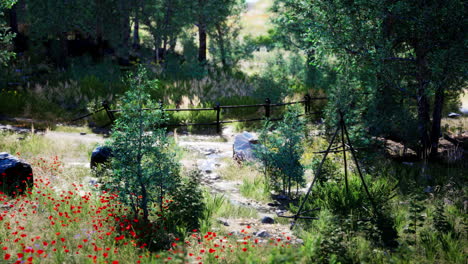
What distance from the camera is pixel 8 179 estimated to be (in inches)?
279

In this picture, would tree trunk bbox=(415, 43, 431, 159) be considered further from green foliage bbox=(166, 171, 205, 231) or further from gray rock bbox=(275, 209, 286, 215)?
green foliage bbox=(166, 171, 205, 231)

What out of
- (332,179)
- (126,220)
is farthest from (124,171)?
(332,179)

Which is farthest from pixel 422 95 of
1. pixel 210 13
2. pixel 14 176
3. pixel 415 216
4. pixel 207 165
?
pixel 210 13

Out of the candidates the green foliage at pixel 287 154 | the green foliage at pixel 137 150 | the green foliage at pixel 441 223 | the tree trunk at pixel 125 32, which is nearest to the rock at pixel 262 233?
the green foliage at pixel 137 150

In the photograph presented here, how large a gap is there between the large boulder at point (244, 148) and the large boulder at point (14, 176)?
5082mm

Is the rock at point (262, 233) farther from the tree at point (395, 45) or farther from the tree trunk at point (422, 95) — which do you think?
the tree trunk at point (422, 95)

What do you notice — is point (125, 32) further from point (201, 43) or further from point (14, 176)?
point (14, 176)

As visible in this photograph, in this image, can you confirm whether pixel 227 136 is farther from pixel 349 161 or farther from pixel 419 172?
pixel 419 172

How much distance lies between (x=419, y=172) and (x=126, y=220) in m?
6.72

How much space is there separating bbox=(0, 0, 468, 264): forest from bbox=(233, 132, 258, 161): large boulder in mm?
38

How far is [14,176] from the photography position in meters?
7.12

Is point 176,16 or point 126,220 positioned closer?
point 126,220

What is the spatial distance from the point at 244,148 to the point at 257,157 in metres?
1.62

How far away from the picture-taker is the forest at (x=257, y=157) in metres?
5.49
